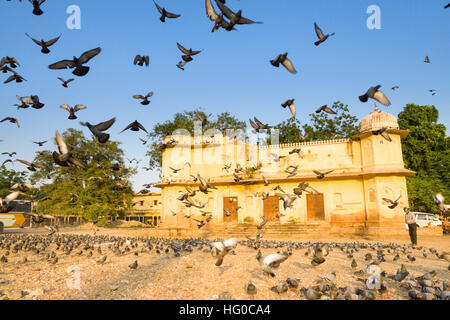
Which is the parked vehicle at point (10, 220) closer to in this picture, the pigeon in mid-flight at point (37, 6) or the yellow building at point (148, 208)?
the yellow building at point (148, 208)

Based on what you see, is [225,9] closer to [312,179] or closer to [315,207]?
[312,179]

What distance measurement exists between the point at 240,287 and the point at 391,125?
2021cm

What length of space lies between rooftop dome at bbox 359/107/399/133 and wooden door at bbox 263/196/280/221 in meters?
9.21

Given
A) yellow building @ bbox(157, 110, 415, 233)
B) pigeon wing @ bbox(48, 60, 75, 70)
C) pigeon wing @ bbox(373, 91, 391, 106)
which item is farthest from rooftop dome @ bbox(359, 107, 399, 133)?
pigeon wing @ bbox(48, 60, 75, 70)

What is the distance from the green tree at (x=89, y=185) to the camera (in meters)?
32.6

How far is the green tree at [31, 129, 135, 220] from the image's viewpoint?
32625 mm

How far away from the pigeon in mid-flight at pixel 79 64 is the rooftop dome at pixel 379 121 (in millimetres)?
20431

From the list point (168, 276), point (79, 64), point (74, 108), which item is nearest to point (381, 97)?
point (168, 276)

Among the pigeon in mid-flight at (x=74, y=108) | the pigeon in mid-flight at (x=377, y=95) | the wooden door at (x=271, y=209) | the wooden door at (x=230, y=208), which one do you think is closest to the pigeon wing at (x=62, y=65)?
the pigeon in mid-flight at (x=74, y=108)

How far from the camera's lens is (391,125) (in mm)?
21062

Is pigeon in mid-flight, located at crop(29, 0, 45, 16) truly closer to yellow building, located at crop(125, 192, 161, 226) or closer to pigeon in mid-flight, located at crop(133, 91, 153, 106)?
pigeon in mid-flight, located at crop(133, 91, 153, 106)

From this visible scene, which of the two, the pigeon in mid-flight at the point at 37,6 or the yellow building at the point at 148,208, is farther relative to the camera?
the yellow building at the point at 148,208
